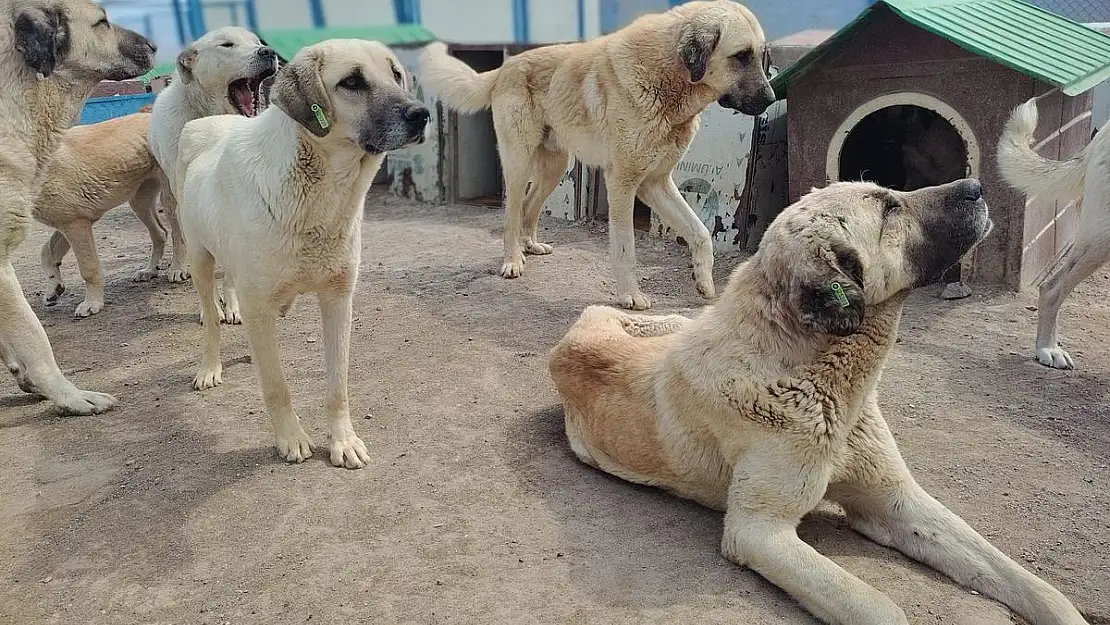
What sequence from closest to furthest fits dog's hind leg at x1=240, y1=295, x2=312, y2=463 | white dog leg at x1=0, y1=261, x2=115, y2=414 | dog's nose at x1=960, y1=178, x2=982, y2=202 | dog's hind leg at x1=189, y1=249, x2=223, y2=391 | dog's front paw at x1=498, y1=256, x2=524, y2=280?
dog's nose at x1=960, y1=178, x2=982, y2=202
dog's hind leg at x1=240, y1=295, x2=312, y2=463
white dog leg at x1=0, y1=261, x2=115, y2=414
dog's hind leg at x1=189, y1=249, x2=223, y2=391
dog's front paw at x1=498, y1=256, x2=524, y2=280

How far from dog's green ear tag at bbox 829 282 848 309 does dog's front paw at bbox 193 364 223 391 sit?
3228 mm

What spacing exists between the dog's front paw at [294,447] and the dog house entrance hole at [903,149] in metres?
4.76

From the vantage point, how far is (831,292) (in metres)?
2.43

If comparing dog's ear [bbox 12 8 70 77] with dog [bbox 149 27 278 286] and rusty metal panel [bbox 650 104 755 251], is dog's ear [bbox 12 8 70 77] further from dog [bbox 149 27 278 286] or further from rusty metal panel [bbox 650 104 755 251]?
rusty metal panel [bbox 650 104 755 251]

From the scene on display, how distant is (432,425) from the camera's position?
3801 mm

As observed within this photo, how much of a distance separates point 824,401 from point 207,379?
10.3 ft

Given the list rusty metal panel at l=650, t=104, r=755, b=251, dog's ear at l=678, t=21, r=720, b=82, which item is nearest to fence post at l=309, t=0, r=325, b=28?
rusty metal panel at l=650, t=104, r=755, b=251

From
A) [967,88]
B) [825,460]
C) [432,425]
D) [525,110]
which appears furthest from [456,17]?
[825,460]

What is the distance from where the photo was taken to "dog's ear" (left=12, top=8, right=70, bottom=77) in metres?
3.84

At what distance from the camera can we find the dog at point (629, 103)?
16.4 feet

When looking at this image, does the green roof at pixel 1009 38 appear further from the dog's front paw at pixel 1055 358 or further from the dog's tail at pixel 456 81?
the dog's tail at pixel 456 81

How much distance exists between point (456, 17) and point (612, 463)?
7.67 metres

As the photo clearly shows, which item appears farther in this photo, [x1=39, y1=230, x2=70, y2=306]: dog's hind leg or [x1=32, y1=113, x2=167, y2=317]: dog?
[x1=39, y1=230, x2=70, y2=306]: dog's hind leg

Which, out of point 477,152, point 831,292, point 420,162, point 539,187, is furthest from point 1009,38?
point 420,162
